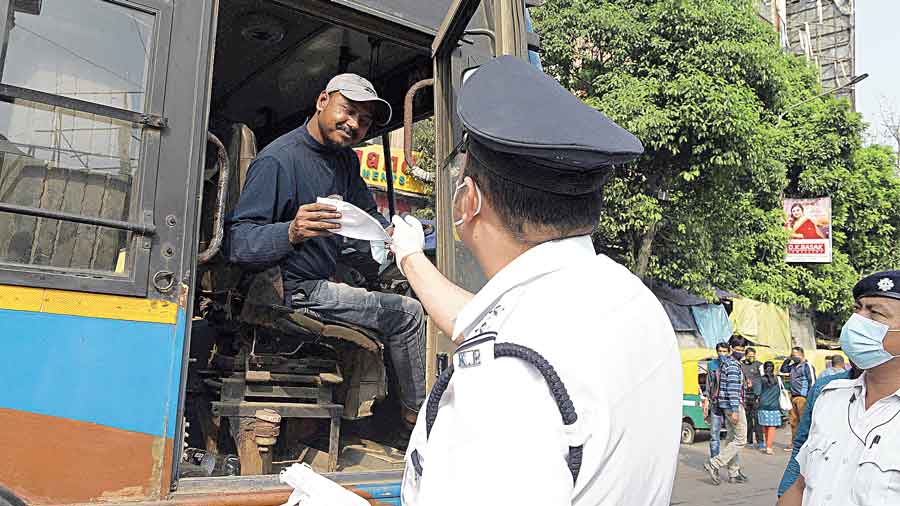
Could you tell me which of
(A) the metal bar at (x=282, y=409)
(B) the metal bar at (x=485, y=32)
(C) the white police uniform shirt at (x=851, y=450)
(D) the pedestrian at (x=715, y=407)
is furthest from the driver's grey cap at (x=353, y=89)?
(D) the pedestrian at (x=715, y=407)

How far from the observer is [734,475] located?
361 inches

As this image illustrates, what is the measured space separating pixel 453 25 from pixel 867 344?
6.39 feet

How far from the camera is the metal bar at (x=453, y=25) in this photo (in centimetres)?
262

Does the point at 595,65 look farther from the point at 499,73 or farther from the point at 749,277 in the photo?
the point at 499,73

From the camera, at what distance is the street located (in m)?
8.05

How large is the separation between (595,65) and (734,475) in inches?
310

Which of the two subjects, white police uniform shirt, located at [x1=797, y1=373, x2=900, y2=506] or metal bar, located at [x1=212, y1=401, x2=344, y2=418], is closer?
white police uniform shirt, located at [x1=797, y1=373, x2=900, y2=506]

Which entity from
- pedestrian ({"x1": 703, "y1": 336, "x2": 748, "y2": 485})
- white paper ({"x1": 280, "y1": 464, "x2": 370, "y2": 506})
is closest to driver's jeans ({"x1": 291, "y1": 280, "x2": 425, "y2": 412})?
white paper ({"x1": 280, "y1": 464, "x2": 370, "y2": 506})

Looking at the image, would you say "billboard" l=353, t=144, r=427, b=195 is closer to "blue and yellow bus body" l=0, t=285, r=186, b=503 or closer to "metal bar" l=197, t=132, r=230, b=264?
"metal bar" l=197, t=132, r=230, b=264

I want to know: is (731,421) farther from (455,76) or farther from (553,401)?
(553,401)

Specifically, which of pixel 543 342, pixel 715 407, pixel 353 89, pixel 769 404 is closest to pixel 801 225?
pixel 769 404

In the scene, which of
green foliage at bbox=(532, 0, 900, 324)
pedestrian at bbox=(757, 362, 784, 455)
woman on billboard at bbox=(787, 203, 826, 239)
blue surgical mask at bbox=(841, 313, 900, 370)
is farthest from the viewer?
woman on billboard at bbox=(787, 203, 826, 239)

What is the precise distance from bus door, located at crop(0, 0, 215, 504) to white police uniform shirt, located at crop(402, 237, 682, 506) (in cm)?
118

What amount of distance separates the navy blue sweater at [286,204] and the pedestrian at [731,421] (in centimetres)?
696
